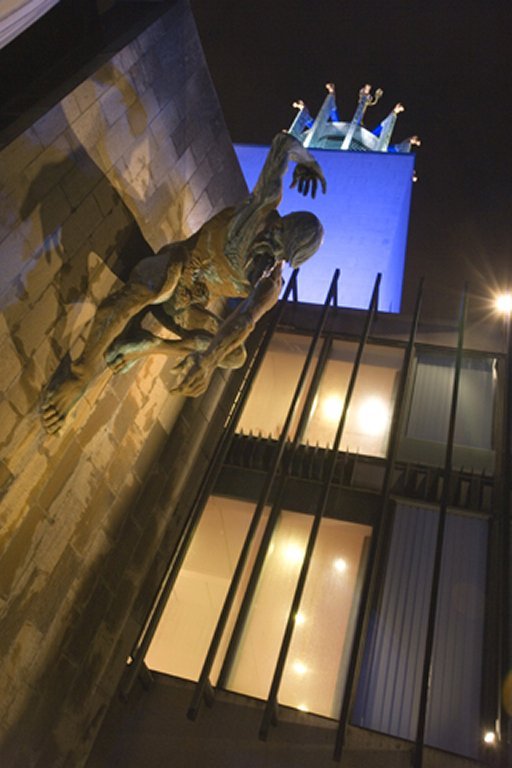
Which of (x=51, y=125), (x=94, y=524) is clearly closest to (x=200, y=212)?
(x=51, y=125)

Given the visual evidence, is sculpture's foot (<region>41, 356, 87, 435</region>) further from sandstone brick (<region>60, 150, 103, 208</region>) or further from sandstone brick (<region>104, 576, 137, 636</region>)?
sandstone brick (<region>104, 576, 137, 636</region>)

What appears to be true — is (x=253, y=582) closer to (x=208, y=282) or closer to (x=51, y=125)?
(x=208, y=282)

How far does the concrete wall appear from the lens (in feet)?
17.4

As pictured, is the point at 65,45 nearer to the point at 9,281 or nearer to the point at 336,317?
the point at 9,281

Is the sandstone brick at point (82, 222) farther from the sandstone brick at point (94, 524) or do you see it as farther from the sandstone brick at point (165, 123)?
the sandstone brick at point (94, 524)

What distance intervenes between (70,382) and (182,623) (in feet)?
16.1

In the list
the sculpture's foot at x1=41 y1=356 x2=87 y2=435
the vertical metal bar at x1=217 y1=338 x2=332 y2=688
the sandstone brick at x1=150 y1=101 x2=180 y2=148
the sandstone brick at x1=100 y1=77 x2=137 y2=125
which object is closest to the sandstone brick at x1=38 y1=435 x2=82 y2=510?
the sculpture's foot at x1=41 y1=356 x2=87 y2=435

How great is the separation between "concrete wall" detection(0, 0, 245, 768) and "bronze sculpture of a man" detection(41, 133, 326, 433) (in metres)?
0.26

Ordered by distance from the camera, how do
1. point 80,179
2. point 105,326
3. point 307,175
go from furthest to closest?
point 307,175
point 105,326
point 80,179

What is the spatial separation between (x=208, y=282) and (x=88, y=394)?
1957mm

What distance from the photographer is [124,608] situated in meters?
7.30

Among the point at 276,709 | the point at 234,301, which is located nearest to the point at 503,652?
the point at 276,709

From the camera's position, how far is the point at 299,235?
608 cm

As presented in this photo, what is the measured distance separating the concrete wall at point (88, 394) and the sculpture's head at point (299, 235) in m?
1.88
